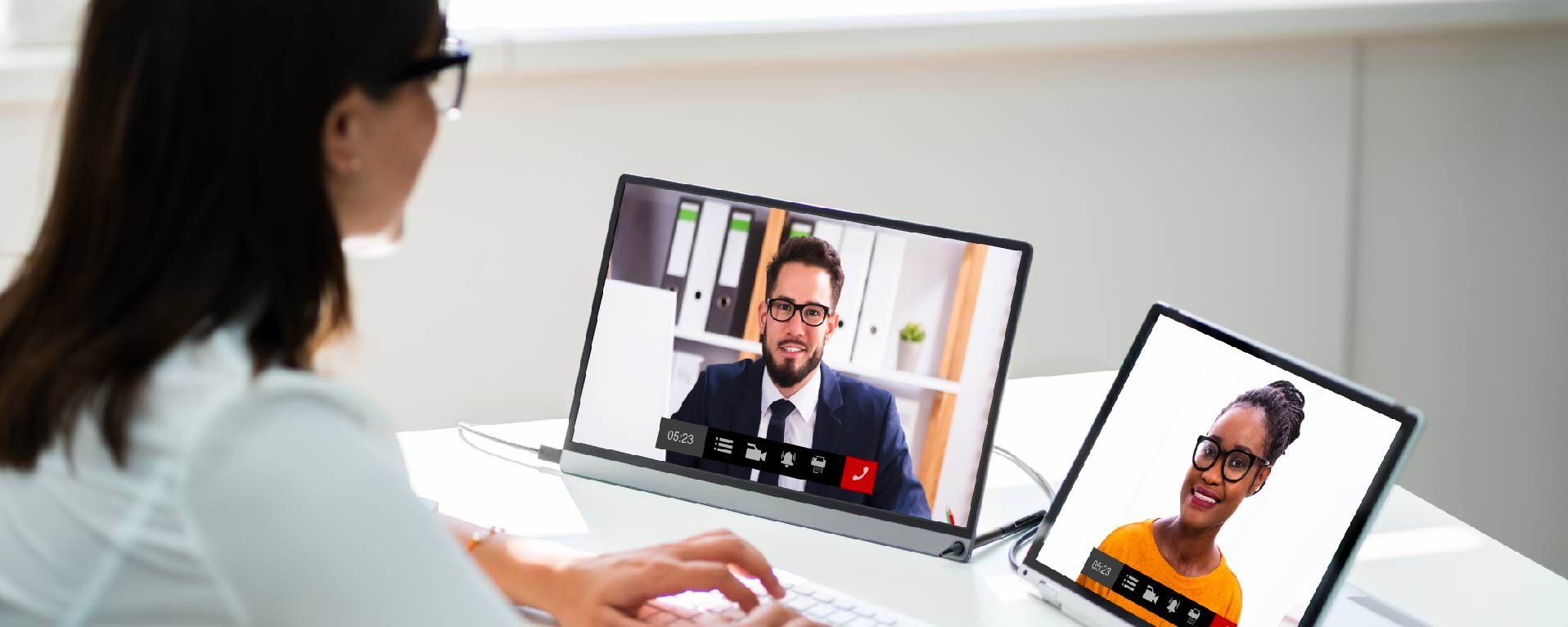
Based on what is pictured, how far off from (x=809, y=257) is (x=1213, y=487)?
0.42 metres

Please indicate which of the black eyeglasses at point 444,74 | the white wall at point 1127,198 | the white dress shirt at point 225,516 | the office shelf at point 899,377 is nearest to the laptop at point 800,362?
the office shelf at point 899,377

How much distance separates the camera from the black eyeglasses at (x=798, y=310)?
4.09ft

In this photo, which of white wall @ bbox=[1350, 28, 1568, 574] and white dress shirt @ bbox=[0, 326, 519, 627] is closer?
white dress shirt @ bbox=[0, 326, 519, 627]

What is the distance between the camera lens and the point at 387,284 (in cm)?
219

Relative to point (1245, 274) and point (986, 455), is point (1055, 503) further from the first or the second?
point (1245, 274)

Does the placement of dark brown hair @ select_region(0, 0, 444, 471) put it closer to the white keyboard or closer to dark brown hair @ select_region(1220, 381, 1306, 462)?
the white keyboard

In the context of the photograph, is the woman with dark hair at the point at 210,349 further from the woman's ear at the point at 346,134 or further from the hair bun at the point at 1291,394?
the hair bun at the point at 1291,394

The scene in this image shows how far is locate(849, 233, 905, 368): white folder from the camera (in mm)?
1229

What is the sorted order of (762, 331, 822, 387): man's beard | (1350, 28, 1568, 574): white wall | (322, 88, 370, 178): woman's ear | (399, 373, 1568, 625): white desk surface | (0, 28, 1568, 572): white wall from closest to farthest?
1. (322, 88, 370, 178): woman's ear
2. (399, 373, 1568, 625): white desk surface
3. (762, 331, 822, 387): man's beard
4. (0, 28, 1568, 572): white wall
5. (1350, 28, 1568, 574): white wall

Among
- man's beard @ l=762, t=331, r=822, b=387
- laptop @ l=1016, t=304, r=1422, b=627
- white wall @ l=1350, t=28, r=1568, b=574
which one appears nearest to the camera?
laptop @ l=1016, t=304, r=1422, b=627

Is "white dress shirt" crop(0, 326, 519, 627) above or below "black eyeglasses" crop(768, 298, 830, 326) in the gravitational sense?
below

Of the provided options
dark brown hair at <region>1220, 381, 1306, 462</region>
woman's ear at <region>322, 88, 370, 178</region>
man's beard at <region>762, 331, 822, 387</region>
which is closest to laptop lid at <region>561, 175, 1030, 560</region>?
man's beard at <region>762, 331, 822, 387</region>

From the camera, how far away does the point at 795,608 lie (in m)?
1.06

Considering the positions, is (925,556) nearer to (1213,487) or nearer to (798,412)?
(798,412)
